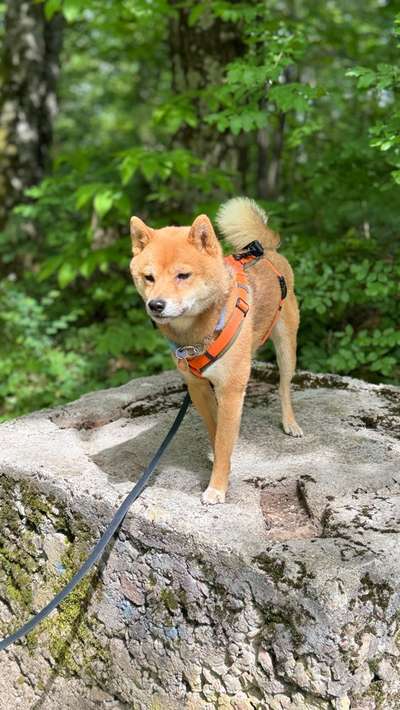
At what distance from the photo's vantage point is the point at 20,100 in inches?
325

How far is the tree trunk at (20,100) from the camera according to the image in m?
8.18

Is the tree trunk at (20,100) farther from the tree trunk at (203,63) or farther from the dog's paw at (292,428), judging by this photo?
the dog's paw at (292,428)

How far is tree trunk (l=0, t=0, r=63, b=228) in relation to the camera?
322 inches

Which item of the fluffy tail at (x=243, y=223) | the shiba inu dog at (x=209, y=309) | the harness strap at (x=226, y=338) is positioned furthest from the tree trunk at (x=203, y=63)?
the harness strap at (x=226, y=338)

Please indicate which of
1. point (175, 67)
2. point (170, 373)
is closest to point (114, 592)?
point (170, 373)

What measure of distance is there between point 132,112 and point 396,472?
571 inches

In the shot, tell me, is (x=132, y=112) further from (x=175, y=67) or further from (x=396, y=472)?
(x=396, y=472)

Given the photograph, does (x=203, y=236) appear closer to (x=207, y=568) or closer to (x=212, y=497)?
(x=212, y=497)

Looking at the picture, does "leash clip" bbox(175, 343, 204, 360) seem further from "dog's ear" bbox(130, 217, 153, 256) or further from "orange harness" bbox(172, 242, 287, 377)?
"dog's ear" bbox(130, 217, 153, 256)

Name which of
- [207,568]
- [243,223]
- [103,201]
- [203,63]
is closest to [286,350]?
[243,223]

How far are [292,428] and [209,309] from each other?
1079 millimetres

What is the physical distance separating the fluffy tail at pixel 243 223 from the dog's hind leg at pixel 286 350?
1.33 ft

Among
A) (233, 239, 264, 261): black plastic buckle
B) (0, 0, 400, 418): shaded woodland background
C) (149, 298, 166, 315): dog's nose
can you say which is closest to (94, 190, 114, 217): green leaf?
(0, 0, 400, 418): shaded woodland background

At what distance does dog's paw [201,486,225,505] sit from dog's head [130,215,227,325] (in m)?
0.83
